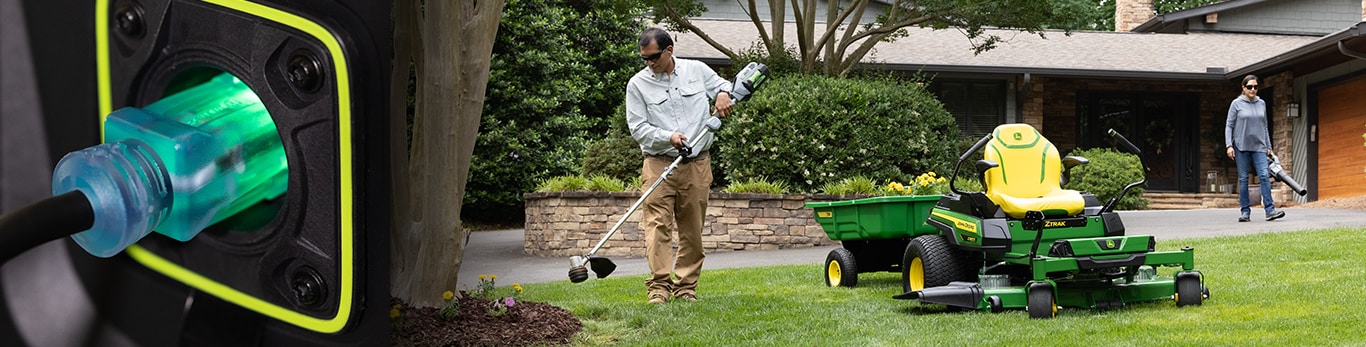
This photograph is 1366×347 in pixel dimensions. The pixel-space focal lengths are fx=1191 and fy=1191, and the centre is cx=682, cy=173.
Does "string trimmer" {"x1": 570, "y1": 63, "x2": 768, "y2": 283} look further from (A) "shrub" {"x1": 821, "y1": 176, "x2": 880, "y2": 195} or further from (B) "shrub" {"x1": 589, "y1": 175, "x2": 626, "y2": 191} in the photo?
(B) "shrub" {"x1": 589, "y1": 175, "x2": 626, "y2": 191}

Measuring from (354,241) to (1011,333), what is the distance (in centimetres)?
392

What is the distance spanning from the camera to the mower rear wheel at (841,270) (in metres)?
6.85

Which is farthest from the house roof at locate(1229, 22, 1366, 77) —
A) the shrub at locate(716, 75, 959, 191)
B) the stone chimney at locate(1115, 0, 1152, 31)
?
the stone chimney at locate(1115, 0, 1152, 31)

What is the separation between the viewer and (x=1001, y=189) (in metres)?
5.68

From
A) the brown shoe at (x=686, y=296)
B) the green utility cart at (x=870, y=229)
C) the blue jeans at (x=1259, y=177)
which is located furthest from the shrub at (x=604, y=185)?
the blue jeans at (x=1259, y=177)

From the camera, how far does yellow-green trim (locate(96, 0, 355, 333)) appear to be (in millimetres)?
917

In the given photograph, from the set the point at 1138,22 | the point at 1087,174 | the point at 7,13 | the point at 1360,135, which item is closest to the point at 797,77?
the point at 1087,174

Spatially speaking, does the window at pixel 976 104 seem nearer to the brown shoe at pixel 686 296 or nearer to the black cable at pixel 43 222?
the brown shoe at pixel 686 296

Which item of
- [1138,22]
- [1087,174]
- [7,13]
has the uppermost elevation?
[1138,22]

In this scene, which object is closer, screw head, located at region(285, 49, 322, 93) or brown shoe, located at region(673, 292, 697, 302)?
screw head, located at region(285, 49, 322, 93)

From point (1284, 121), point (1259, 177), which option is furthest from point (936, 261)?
point (1284, 121)

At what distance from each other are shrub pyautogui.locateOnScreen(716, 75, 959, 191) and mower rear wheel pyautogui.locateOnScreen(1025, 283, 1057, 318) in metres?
6.50

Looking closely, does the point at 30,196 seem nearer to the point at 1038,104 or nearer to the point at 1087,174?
the point at 1087,174

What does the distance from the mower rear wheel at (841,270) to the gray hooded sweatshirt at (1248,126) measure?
5.99 m
